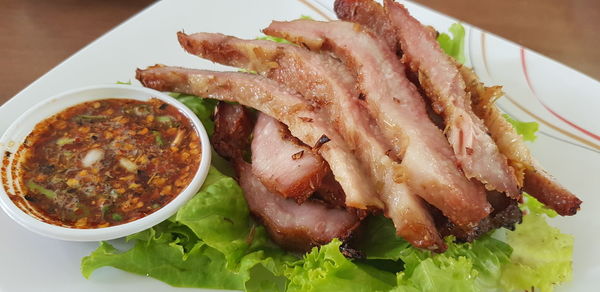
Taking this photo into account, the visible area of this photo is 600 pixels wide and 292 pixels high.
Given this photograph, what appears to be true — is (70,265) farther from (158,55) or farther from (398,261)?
(158,55)

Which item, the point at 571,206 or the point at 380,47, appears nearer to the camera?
the point at 571,206

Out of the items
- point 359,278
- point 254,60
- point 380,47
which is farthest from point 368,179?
point 254,60

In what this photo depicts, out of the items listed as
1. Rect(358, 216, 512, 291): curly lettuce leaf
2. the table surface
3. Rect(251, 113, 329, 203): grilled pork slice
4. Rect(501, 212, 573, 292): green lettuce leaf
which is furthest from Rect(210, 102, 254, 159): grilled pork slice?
the table surface

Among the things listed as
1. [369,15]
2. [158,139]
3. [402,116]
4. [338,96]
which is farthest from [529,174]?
Result: [158,139]

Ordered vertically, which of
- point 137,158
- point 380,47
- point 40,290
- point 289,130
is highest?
point 380,47

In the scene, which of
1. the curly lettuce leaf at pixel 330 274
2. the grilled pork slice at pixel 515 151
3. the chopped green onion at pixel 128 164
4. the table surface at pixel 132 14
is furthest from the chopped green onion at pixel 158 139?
the table surface at pixel 132 14

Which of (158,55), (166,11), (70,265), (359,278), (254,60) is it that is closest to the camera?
(359,278)

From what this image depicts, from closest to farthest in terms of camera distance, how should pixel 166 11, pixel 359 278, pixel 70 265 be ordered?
pixel 359 278, pixel 70 265, pixel 166 11

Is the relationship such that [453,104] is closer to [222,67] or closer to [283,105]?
[283,105]
